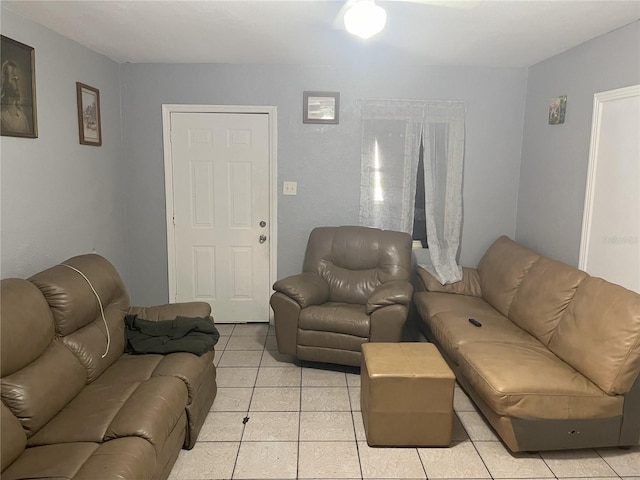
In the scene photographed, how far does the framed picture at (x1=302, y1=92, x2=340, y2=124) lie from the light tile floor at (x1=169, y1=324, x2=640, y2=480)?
7.32ft

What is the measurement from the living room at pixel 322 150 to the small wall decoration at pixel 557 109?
5 cm

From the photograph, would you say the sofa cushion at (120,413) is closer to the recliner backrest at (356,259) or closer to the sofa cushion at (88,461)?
the sofa cushion at (88,461)

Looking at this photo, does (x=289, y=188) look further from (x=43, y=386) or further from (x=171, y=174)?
(x=43, y=386)

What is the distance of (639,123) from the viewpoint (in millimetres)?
2760

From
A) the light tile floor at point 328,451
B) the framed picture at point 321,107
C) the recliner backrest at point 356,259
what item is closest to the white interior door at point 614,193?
the light tile floor at point 328,451

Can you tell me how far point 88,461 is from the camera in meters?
1.84

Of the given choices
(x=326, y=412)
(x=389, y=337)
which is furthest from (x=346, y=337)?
(x=326, y=412)

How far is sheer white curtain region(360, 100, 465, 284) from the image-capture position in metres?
4.14

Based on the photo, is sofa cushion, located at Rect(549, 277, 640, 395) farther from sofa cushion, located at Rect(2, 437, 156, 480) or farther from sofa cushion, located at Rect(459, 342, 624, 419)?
sofa cushion, located at Rect(2, 437, 156, 480)

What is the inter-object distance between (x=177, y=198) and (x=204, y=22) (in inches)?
71.1

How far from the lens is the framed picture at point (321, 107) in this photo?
418 centimetres

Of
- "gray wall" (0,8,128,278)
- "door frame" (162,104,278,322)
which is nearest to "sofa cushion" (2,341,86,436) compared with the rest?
"gray wall" (0,8,128,278)

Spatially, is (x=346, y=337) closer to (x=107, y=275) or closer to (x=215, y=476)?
(x=215, y=476)

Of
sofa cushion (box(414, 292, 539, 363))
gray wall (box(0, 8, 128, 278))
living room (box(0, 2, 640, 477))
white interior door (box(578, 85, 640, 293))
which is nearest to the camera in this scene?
gray wall (box(0, 8, 128, 278))
